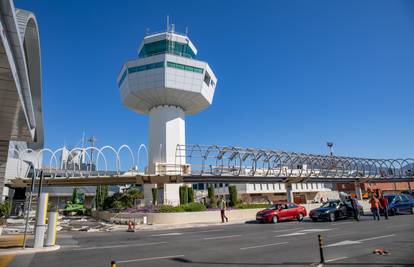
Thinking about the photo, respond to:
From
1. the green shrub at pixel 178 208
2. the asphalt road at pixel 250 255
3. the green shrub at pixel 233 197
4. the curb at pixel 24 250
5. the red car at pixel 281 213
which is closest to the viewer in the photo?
the asphalt road at pixel 250 255

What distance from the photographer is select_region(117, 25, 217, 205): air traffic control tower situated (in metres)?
48.4

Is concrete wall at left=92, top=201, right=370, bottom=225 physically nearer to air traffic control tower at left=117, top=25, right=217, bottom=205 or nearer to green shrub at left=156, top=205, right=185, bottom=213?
green shrub at left=156, top=205, right=185, bottom=213

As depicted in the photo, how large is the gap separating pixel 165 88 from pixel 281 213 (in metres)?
29.4

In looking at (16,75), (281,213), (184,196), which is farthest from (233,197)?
(16,75)

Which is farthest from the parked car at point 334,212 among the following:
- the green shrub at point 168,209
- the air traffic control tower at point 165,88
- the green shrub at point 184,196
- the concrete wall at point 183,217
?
the air traffic control tower at point 165,88

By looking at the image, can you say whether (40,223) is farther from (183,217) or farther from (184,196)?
(184,196)

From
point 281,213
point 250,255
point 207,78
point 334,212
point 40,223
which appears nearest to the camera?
point 250,255

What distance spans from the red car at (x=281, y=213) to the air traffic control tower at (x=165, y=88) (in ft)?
77.1

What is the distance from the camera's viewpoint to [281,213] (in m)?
24.9

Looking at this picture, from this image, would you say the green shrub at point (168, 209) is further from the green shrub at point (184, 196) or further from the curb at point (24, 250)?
the curb at point (24, 250)

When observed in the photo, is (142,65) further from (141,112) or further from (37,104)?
(37,104)

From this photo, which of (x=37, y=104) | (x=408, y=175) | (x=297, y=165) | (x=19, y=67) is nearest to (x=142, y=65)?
(x=37, y=104)

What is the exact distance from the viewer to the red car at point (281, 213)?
24.4 metres

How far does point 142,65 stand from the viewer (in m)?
49.5
